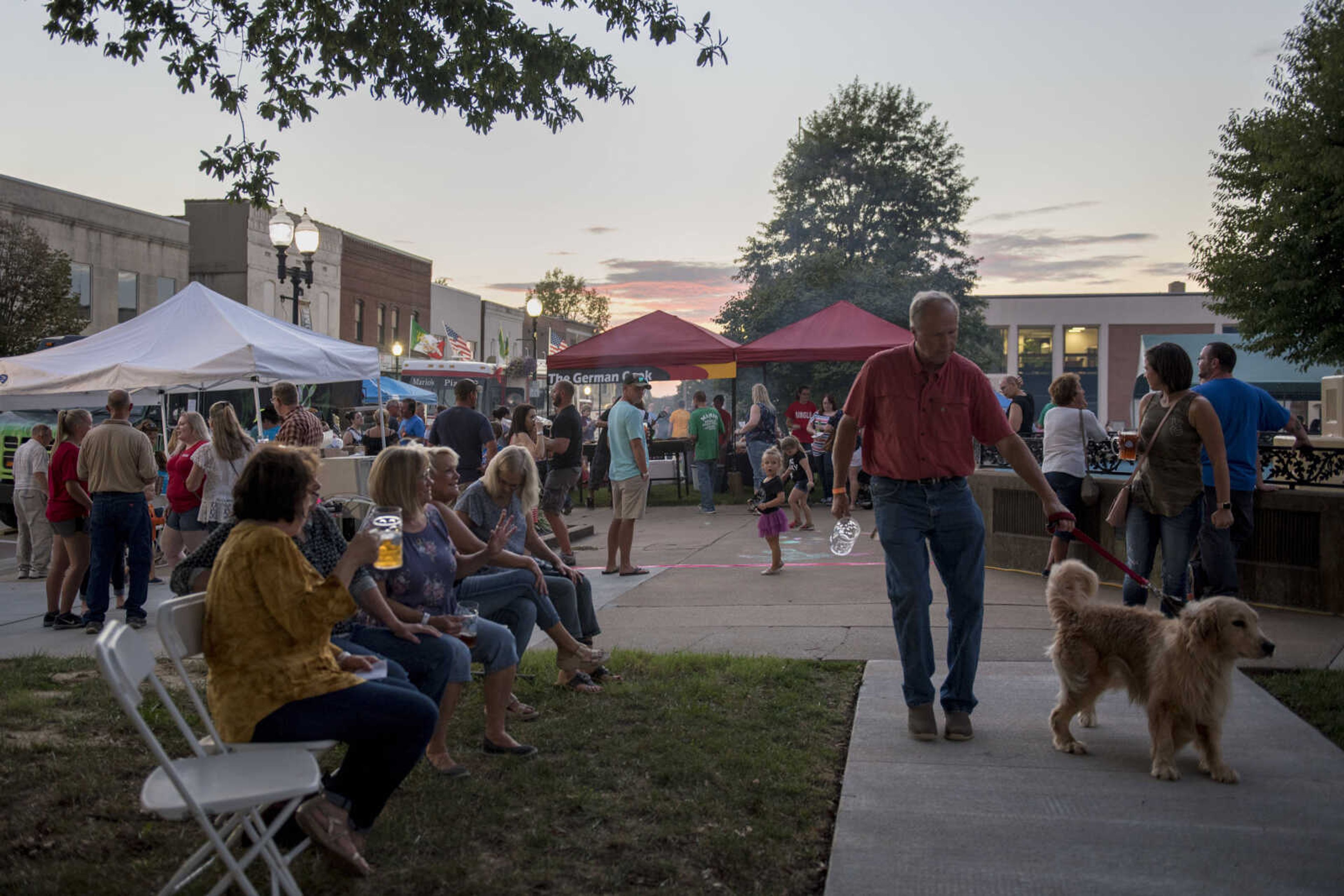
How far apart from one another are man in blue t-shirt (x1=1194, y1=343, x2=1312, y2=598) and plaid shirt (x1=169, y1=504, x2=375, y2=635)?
4856mm

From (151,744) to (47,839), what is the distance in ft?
4.80

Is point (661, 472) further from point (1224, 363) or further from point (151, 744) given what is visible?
point (151, 744)

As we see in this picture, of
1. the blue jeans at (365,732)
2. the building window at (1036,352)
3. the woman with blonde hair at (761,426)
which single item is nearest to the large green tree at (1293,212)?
the woman with blonde hair at (761,426)

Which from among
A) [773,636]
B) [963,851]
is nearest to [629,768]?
[963,851]

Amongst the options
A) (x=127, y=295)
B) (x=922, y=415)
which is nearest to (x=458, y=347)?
(x=127, y=295)

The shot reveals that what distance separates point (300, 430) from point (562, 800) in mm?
5754

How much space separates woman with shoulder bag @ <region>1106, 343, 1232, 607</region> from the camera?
6125 millimetres

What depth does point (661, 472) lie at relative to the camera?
1908 cm

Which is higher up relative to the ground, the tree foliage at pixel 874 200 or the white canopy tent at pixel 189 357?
the tree foliage at pixel 874 200

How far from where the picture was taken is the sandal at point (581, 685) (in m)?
5.95

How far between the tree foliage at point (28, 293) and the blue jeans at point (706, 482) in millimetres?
19443

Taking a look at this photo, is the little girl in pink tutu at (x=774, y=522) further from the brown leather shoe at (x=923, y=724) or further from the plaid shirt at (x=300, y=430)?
the brown leather shoe at (x=923, y=724)

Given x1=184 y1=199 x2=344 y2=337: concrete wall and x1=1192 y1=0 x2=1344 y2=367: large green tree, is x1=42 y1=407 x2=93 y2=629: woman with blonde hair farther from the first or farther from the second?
x1=184 y1=199 x2=344 y2=337: concrete wall

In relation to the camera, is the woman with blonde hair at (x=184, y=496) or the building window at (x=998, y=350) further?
the building window at (x=998, y=350)
